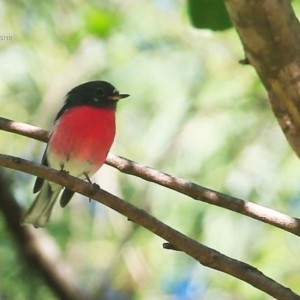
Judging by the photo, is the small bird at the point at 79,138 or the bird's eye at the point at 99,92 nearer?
the small bird at the point at 79,138

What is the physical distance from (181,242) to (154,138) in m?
2.53

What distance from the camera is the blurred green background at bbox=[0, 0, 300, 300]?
458 cm

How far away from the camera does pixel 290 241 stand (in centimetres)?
455

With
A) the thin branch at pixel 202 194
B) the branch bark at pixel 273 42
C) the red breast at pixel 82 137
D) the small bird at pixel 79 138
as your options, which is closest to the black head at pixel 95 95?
the small bird at pixel 79 138

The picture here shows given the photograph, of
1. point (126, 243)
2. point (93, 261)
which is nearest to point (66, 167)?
point (126, 243)

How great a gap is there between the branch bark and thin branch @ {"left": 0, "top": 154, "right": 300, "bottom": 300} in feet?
2.32

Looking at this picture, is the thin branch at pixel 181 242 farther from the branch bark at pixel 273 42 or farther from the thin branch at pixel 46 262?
the thin branch at pixel 46 262

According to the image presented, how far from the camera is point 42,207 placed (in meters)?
4.12

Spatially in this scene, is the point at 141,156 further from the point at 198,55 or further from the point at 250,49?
the point at 250,49

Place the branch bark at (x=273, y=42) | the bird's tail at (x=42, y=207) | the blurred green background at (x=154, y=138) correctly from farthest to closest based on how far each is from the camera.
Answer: the blurred green background at (x=154, y=138) → the bird's tail at (x=42, y=207) → the branch bark at (x=273, y=42)

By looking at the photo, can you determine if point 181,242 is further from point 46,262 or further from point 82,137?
point 46,262

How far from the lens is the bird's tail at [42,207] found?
3.93 meters

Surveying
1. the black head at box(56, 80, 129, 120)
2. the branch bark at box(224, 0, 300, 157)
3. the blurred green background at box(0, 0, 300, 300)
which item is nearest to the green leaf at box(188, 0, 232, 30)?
the branch bark at box(224, 0, 300, 157)

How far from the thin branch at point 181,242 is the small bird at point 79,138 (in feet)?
4.07
